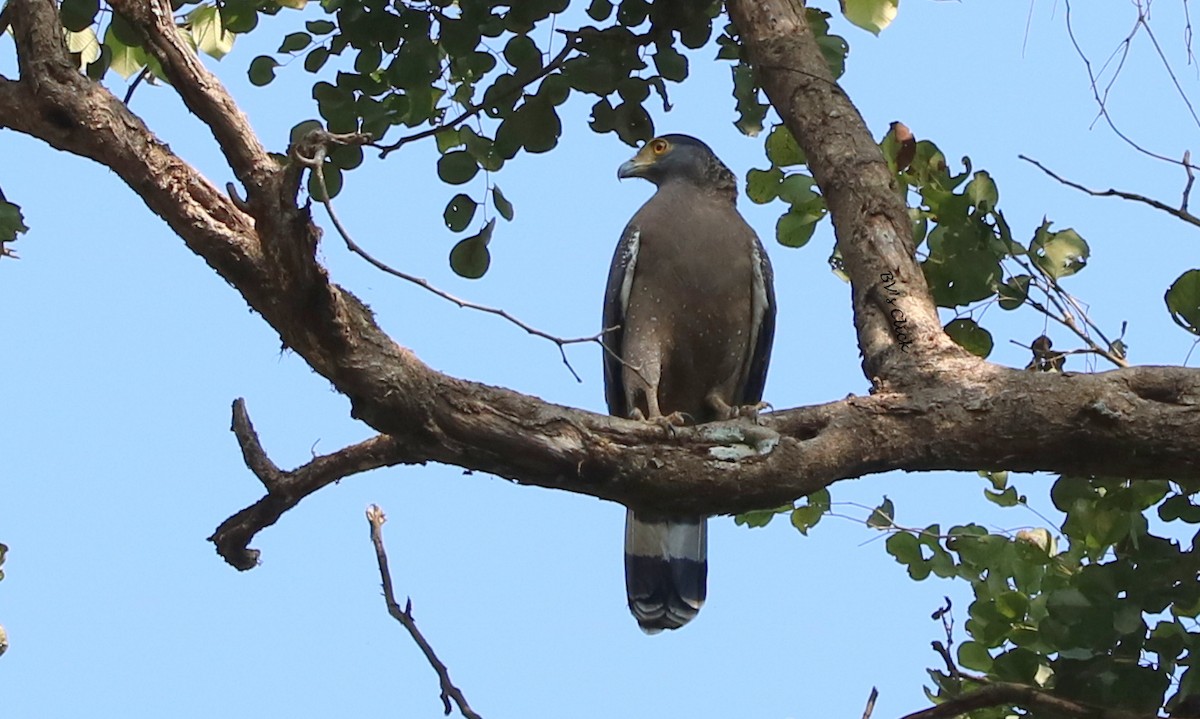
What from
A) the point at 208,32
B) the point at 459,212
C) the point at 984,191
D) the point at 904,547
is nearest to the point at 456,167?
the point at 459,212

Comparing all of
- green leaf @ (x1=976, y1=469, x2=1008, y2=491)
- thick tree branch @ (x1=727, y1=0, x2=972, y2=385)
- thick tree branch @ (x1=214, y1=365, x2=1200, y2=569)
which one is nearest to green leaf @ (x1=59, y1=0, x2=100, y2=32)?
thick tree branch @ (x1=214, y1=365, x2=1200, y2=569)

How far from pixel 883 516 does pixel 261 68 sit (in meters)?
2.28

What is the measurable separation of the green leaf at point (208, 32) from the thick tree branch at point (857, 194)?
1594 millimetres

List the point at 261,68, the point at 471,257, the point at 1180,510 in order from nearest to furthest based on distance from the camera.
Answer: the point at 1180,510 → the point at 471,257 → the point at 261,68

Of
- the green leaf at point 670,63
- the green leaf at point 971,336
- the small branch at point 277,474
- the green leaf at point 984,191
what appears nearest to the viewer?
the small branch at point 277,474

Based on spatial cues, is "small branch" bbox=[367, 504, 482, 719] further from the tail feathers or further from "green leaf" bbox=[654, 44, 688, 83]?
"green leaf" bbox=[654, 44, 688, 83]

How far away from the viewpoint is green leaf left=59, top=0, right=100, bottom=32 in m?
3.52

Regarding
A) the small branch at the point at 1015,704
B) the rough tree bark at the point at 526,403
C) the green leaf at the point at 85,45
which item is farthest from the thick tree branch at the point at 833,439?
the green leaf at the point at 85,45

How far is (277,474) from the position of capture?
3.33m

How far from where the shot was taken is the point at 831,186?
3889mm

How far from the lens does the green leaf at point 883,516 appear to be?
3.92 metres

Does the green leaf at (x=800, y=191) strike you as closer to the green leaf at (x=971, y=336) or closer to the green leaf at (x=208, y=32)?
the green leaf at (x=971, y=336)

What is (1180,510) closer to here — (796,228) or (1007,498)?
(1007,498)

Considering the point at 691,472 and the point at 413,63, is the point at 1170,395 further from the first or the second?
the point at 413,63
